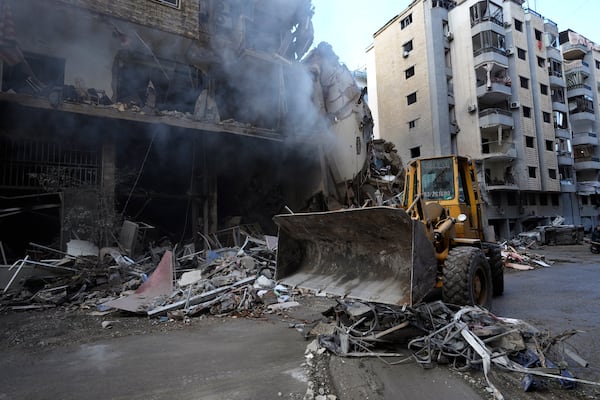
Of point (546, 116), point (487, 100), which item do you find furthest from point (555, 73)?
point (487, 100)

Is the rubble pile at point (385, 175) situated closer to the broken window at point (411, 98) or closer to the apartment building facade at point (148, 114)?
the apartment building facade at point (148, 114)

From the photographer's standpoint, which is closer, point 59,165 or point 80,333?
point 80,333

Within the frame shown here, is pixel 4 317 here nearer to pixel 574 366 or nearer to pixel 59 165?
pixel 59 165

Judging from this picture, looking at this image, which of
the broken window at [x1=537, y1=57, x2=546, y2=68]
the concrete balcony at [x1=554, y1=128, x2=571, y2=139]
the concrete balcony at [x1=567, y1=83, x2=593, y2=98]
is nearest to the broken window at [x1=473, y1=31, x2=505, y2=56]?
the broken window at [x1=537, y1=57, x2=546, y2=68]

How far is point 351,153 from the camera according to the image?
37.7 feet

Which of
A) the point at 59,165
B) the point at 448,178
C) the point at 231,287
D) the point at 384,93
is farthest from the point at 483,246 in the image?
the point at 384,93

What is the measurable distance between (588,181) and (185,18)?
38.9 meters

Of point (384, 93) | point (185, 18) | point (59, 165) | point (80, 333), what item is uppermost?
point (384, 93)

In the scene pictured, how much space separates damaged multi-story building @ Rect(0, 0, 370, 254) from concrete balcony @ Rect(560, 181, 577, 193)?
89.1 feet

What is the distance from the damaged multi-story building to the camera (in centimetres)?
838

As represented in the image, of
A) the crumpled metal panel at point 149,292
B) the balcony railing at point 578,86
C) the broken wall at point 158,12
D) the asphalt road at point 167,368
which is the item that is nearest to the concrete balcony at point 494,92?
the balcony railing at point 578,86

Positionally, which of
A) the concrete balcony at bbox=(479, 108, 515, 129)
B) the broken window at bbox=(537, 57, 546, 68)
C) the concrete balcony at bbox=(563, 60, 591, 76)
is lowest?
the concrete balcony at bbox=(479, 108, 515, 129)

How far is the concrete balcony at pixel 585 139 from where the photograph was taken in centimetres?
3219

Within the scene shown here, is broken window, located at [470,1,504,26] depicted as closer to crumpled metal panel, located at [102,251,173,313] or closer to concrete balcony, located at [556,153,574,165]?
concrete balcony, located at [556,153,574,165]
